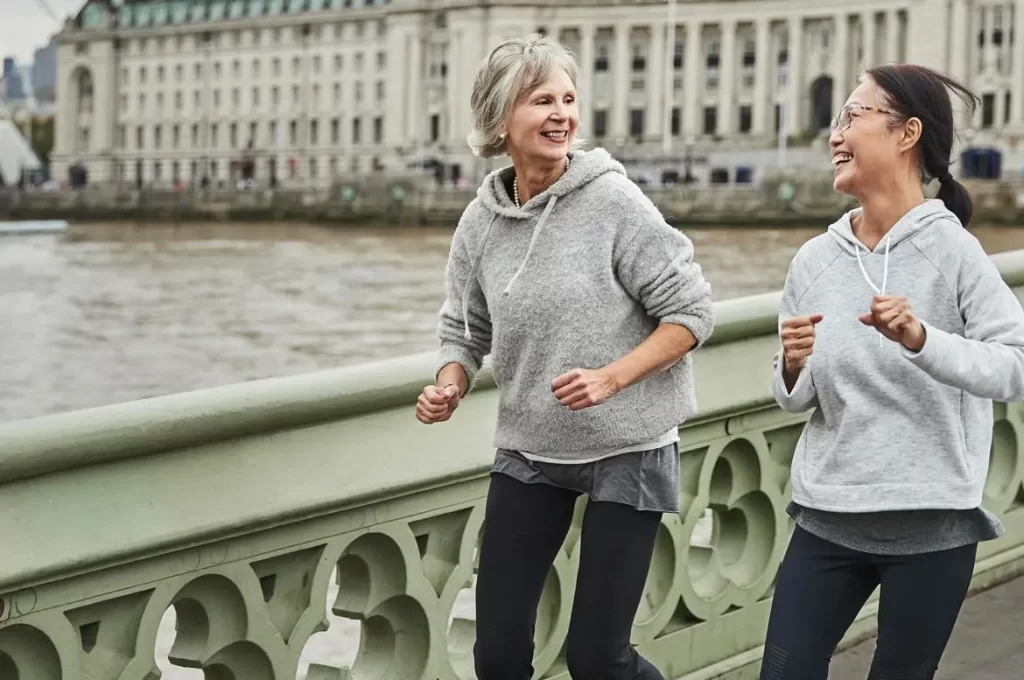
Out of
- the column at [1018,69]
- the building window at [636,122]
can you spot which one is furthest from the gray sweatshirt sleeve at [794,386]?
the building window at [636,122]

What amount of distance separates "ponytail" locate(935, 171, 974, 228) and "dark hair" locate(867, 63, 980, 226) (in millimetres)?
31

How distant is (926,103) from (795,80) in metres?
89.4

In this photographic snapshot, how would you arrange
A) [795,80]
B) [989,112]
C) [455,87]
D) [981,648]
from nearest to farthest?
[981,648], [989,112], [795,80], [455,87]

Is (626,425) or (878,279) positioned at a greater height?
(878,279)

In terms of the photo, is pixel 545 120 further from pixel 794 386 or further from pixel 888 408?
pixel 888 408

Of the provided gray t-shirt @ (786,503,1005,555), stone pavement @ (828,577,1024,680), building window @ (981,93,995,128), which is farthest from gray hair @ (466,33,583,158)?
building window @ (981,93,995,128)

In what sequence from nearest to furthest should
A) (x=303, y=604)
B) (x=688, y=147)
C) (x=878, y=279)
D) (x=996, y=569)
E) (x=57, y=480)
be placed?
(x=57, y=480)
(x=878, y=279)
(x=303, y=604)
(x=996, y=569)
(x=688, y=147)

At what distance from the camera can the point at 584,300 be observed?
245 centimetres

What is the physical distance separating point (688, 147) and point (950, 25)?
16.2 m

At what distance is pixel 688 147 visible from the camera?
8462cm

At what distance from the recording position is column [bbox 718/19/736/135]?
92.4 metres

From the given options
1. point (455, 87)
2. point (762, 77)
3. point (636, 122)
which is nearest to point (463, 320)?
point (762, 77)

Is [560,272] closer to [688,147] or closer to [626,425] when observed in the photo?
[626,425]


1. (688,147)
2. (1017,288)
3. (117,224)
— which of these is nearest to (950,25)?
(688,147)
